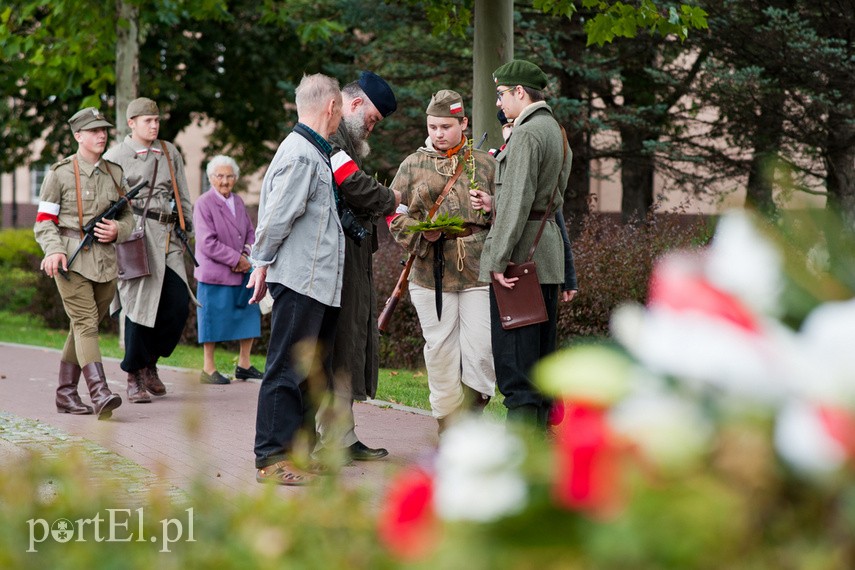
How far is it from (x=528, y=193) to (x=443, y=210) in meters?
1.16

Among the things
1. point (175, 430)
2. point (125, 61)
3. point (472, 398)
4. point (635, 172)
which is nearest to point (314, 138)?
point (472, 398)

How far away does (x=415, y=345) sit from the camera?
1352 cm

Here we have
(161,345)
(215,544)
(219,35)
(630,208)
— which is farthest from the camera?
(219,35)

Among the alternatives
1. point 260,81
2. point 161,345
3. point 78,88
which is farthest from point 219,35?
point 161,345

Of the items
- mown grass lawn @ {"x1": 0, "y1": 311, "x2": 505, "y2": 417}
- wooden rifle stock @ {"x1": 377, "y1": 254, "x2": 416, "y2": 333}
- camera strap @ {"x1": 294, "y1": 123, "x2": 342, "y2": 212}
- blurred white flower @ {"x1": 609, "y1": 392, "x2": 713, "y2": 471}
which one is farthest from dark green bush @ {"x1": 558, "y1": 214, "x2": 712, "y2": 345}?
blurred white flower @ {"x1": 609, "y1": 392, "x2": 713, "y2": 471}

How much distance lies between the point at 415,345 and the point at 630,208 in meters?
9.52

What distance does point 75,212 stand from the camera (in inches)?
349

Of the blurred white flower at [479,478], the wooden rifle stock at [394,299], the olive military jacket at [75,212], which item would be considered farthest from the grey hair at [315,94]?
the blurred white flower at [479,478]

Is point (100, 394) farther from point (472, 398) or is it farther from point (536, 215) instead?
point (536, 215)

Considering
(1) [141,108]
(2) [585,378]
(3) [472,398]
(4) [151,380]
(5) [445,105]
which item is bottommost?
(4) [151,380]

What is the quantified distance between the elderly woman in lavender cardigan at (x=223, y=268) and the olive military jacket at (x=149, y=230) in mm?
1207

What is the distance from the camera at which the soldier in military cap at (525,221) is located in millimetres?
6270

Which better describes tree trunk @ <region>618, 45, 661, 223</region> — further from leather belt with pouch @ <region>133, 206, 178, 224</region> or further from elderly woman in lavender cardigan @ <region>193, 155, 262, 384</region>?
leather belt with pouch @ <region>133, 206, 178, 224</region>

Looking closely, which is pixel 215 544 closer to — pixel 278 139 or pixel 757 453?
pixel 757 453
